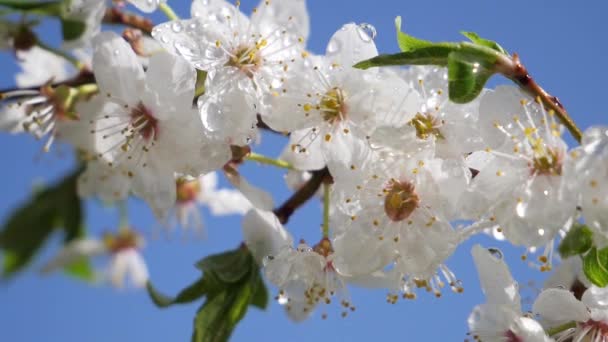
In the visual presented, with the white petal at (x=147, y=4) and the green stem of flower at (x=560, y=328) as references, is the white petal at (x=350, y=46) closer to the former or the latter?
the white petal at (x=147, y=4)

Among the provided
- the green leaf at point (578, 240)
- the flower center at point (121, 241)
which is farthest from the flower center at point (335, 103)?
the flower center at point (121, 241)

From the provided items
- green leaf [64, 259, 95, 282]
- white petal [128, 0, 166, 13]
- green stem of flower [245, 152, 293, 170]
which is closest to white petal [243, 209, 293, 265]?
green stem of flower [245, 152, 293, 170]

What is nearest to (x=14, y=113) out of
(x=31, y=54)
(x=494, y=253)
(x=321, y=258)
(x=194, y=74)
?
(x=31, y=54)

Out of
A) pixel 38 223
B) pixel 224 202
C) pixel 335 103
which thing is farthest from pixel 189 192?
pixel 335 103

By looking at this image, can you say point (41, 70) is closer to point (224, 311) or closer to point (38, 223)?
point (38, 223)

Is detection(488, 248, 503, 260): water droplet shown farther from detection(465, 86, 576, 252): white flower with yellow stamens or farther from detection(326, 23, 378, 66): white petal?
detection(326, 23, 378, 66): white petal
